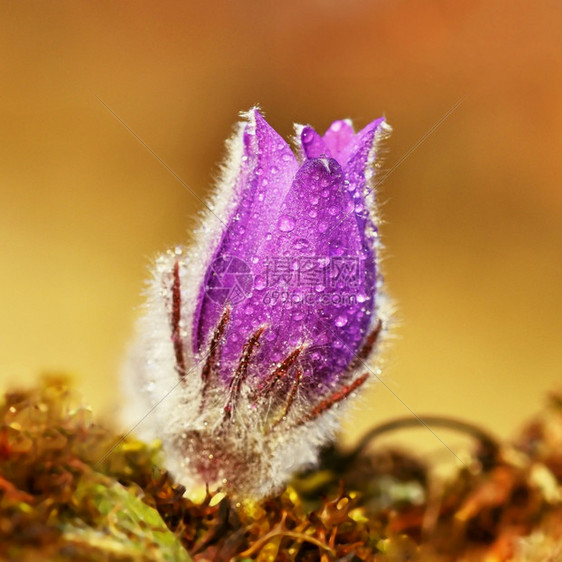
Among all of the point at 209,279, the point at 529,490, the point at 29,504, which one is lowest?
the point at 529,490

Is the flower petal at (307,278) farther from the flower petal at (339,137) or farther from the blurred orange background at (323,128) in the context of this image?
the blurred orange background at (323,128)

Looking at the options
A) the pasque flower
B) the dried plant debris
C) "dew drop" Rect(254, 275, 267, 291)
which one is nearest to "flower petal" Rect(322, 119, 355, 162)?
the pasque flower

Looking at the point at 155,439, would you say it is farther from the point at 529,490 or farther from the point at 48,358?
the point at 48,358

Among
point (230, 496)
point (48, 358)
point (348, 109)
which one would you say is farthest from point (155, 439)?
point (348, 109)

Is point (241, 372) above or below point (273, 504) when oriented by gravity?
above

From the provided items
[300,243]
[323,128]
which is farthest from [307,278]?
[323,128]

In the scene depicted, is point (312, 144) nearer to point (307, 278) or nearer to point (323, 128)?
point (307, 278)
